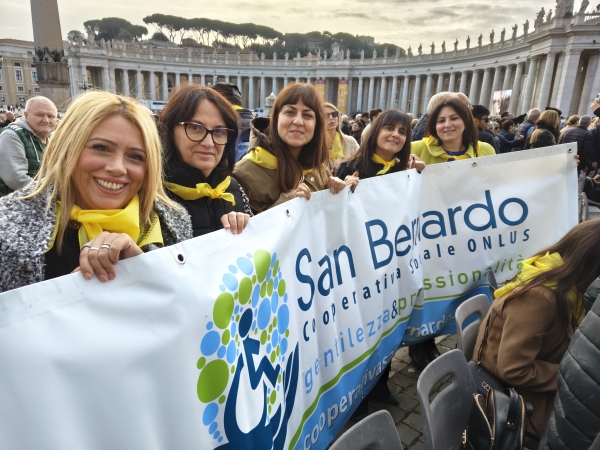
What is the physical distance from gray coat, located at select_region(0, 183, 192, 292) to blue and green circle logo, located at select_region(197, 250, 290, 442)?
633 millimetres

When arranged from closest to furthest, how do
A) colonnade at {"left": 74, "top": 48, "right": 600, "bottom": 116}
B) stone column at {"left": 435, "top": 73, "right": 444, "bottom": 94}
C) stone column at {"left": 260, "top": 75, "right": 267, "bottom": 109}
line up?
colonnade at {"left": 74, "top": 48, "right": 600, "bottom": 116} < stone column at {"left": 435, "top": 73, "right": 444, "bottom": 94} < stone column at {"left": 260, "top": 75, "right": 267, "bottom": 109}

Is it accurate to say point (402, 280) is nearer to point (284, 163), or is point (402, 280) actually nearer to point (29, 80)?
point (284, 163)

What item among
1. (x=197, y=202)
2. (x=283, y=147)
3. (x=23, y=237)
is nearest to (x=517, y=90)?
(x=283, y=147)

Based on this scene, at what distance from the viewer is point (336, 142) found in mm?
5730

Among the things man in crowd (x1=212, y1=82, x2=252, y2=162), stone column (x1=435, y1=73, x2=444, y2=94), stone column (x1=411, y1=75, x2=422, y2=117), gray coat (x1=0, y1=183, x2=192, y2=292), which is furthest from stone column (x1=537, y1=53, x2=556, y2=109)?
gray coat (x1=0, y1=183, x2=192, y2=292)

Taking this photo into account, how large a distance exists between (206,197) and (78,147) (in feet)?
2.37

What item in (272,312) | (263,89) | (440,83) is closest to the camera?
(272,312)

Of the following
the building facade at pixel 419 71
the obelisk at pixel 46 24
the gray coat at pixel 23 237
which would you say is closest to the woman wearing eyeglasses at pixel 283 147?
the gray coat at pixel 23 237

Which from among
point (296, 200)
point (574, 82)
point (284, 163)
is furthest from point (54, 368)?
point (574, 82)

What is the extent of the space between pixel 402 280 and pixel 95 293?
6.96 feet

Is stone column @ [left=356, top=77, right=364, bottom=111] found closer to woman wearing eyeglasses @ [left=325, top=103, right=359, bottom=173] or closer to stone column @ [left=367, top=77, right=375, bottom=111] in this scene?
stone column @ [left=367, top=77, right=375, bottom=111]

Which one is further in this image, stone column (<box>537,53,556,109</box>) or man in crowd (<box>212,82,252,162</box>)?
stone column (<box>537,53,556,109</box>)

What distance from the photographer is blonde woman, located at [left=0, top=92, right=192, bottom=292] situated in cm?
133

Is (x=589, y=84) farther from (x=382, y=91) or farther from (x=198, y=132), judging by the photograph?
(x=198, y=132)
